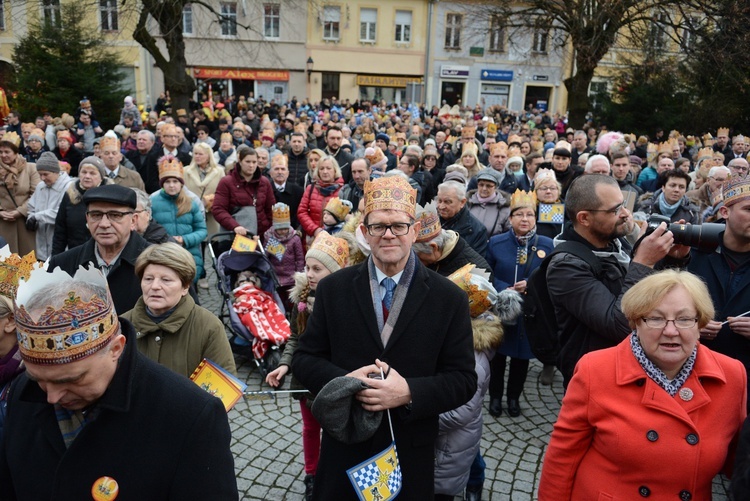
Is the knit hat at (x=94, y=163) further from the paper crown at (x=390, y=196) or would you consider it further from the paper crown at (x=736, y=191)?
the paper crown at (x=736, y=191)

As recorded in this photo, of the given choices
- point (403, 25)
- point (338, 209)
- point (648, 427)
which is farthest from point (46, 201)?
point (403, 25)

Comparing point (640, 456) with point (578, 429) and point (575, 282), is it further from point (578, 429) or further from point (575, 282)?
point (575, 282)

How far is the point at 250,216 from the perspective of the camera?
7.10 m

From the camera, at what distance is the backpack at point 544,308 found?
287 cm

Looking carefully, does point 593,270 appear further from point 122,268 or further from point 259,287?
point 259,287

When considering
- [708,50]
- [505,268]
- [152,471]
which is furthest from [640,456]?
[708,50]

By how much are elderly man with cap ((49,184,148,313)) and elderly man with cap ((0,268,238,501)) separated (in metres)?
1.76

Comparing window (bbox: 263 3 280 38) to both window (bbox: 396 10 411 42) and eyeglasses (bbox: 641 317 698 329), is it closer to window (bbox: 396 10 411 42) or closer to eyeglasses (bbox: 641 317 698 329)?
window (bbox: 396 10 411 42)

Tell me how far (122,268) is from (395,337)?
210 cm

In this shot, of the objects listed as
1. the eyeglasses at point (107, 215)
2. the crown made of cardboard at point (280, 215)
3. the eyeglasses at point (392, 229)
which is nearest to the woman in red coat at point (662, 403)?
the eyeglasses at point (392, 229)

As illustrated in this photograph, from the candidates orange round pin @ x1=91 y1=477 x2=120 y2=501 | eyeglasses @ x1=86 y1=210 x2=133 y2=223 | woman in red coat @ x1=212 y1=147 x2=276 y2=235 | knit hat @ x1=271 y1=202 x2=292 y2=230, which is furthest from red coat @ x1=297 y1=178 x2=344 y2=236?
orange round pin @ x1=91 y1=477 x2=120 y2=501

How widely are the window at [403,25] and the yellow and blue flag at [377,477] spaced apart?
40.0 meters

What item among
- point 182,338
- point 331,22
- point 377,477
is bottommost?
point 377,477

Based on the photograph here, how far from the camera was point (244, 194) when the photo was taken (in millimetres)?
7105
